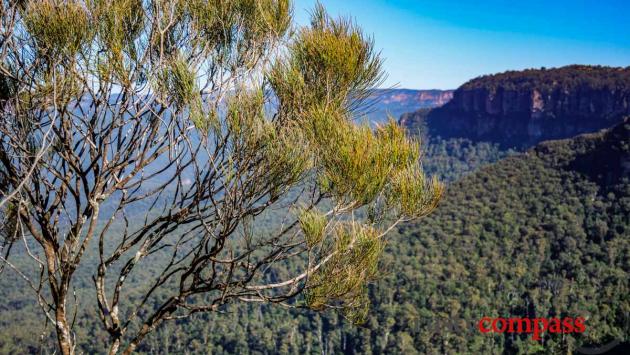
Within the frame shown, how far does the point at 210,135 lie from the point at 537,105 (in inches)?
2777

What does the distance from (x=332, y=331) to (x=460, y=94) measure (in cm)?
5225

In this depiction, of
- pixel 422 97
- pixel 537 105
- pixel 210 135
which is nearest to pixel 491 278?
pixel 210 135

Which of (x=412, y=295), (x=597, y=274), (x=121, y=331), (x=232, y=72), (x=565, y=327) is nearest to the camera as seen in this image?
(x=121, y=331)

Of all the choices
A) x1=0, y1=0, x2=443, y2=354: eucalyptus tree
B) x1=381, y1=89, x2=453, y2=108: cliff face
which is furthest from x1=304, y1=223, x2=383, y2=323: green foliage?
x1=381, y1=89, x2=453, y2=108: cliff face

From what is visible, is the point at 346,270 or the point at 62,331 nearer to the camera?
the point at 62,331

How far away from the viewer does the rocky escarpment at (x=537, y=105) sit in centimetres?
5869

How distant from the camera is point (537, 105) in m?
64.9

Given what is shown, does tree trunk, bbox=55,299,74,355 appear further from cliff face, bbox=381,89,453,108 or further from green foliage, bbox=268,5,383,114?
cliff face, bbox=381,89,453,108

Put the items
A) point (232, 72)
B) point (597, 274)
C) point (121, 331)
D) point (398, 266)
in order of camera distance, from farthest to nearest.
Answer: point (398, 266) < point (597, 274) < point (232, 72) < point (121, 331)

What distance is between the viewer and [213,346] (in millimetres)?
32312

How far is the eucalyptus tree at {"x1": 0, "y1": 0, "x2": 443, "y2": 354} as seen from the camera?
1.79 metres

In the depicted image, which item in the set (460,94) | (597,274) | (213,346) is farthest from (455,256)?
(460,94)

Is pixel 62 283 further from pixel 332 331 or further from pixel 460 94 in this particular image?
pixel 460 94

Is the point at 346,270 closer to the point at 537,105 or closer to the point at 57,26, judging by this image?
the point at 57,26
